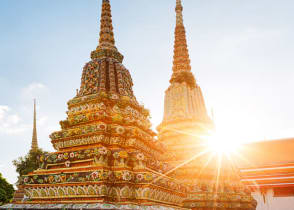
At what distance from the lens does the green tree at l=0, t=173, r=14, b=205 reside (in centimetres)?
2052

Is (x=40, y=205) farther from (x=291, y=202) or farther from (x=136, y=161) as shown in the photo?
(x=291, y=202)

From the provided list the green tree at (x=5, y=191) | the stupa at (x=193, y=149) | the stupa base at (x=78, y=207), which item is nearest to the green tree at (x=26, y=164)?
the green tree at (x=5, y=191)

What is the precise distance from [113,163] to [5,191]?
1447 centimetres

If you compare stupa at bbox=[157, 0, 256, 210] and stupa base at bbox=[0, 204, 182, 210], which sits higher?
stupa at bbox=[157, 0, 256, 210]

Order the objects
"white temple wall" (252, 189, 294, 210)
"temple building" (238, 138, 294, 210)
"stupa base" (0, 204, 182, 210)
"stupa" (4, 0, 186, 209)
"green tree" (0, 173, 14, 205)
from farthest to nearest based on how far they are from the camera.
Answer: "green tree" (0, 173, 14, 205), "white temple wall" (252, 189, 294, 210), "temple building" (238, 138, 294, 210), "stupa" (4, 0, 186, 209), "stupa base" (0, 204, 182, 210)

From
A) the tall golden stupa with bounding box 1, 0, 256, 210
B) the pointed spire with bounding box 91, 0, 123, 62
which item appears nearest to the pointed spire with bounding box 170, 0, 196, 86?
the tall golden stupa with bounding box 1, 0, 256, 210

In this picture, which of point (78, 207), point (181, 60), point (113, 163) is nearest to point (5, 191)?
point (181, 60)

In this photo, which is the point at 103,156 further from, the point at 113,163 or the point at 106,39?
the point at 106,39

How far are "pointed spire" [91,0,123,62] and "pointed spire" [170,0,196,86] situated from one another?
23.6ft

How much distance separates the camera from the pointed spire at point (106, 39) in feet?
43.3

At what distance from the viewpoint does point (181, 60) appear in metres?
20.6

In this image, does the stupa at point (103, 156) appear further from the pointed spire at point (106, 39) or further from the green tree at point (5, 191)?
the green tree at point (5, 191)

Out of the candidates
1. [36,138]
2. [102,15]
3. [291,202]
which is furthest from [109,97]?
[36,138]

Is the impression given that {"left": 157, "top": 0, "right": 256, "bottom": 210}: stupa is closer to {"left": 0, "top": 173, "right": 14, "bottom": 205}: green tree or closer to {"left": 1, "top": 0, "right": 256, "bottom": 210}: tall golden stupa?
{"left": 1, "top": 0, "right": 256, "bottom": 210}: tall golden stupa
